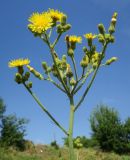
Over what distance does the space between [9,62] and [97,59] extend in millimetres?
914

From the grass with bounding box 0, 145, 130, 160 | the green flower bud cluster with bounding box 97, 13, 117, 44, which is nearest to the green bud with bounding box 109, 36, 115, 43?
the green flower bud cluster with bounding box 97, 13, 117, 44

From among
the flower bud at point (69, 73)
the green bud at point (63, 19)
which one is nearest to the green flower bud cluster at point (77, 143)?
the flower bud at point (69, 73)

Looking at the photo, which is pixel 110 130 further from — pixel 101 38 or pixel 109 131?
pixel 101 38

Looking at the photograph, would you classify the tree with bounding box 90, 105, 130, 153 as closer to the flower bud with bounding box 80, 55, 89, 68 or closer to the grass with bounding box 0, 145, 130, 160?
the grass with bounding box 0, 145, 130, 160

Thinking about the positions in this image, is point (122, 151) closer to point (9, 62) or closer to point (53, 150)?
point (53, 150)

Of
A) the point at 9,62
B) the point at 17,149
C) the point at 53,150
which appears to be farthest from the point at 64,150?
the point at 9,62

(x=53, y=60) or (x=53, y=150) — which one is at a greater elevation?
(x=53, y=150)

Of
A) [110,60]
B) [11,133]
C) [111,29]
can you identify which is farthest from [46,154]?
[111,29]

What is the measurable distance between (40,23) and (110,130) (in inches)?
1576

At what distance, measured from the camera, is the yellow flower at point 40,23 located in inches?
176

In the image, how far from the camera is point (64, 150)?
3706 centimetres

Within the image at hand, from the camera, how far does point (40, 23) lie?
445 centimetres

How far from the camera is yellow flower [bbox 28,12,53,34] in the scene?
4469mm

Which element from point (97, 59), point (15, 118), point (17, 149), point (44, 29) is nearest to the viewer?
point (44, 29)
